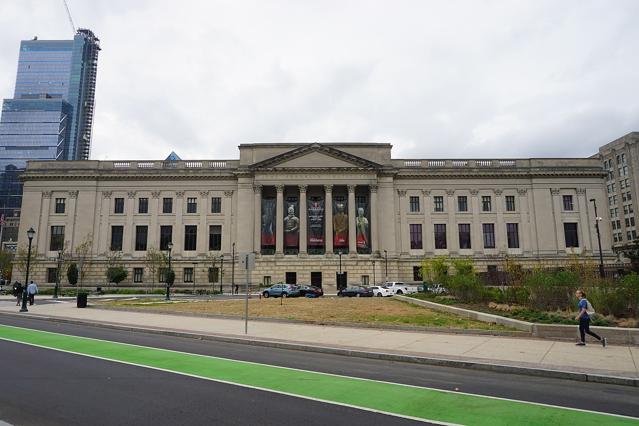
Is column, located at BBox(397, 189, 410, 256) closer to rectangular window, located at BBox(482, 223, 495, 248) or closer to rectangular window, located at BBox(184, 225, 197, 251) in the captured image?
rectangular window, located at BBox(482, 223, 495, 248)

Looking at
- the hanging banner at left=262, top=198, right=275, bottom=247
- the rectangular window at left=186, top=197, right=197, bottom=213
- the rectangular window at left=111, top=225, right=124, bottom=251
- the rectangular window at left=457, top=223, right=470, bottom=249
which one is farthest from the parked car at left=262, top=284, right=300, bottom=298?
the rectangular window at left=111, top=225, right=124, bottom=251

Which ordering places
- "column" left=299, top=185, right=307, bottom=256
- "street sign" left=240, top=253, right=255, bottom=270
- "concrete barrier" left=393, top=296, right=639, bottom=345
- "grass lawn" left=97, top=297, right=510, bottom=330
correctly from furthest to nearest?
"column" left=299, top=185, right=307, bottom=256 → "grass lawn" left=97, top=297, right=510, bottom=330 → "street sign" left=240, top=253, right=255, bottom=270 → "concrete barrier" left=393, top=296, right=639, bottom=345

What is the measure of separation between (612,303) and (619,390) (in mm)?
9129

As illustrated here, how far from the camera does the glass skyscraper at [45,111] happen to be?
506 feet

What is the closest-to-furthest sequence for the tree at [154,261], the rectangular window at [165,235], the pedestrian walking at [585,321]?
1. the pedestrian walking at [585,321]
2. the tree at [154,261]
3. the rectangular window at [165,235]

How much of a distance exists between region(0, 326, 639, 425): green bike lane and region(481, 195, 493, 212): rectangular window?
56.8 m

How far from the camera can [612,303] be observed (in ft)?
55.4

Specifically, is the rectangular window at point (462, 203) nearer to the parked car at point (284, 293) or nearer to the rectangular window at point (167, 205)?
the parked car at point (284, 293)

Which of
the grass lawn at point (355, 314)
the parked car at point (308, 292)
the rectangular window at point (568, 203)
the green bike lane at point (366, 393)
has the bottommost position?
the green bike lane at point (366, 393)

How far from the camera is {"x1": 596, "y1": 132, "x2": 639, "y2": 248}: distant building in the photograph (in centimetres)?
9469

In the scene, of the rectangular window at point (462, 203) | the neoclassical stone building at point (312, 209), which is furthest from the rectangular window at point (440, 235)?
the rectangular window at point (462, 203)

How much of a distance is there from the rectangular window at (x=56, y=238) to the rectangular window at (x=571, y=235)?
2751 inches

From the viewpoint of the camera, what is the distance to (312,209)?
200ft

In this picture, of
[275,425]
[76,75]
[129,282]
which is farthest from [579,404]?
[76,75]
